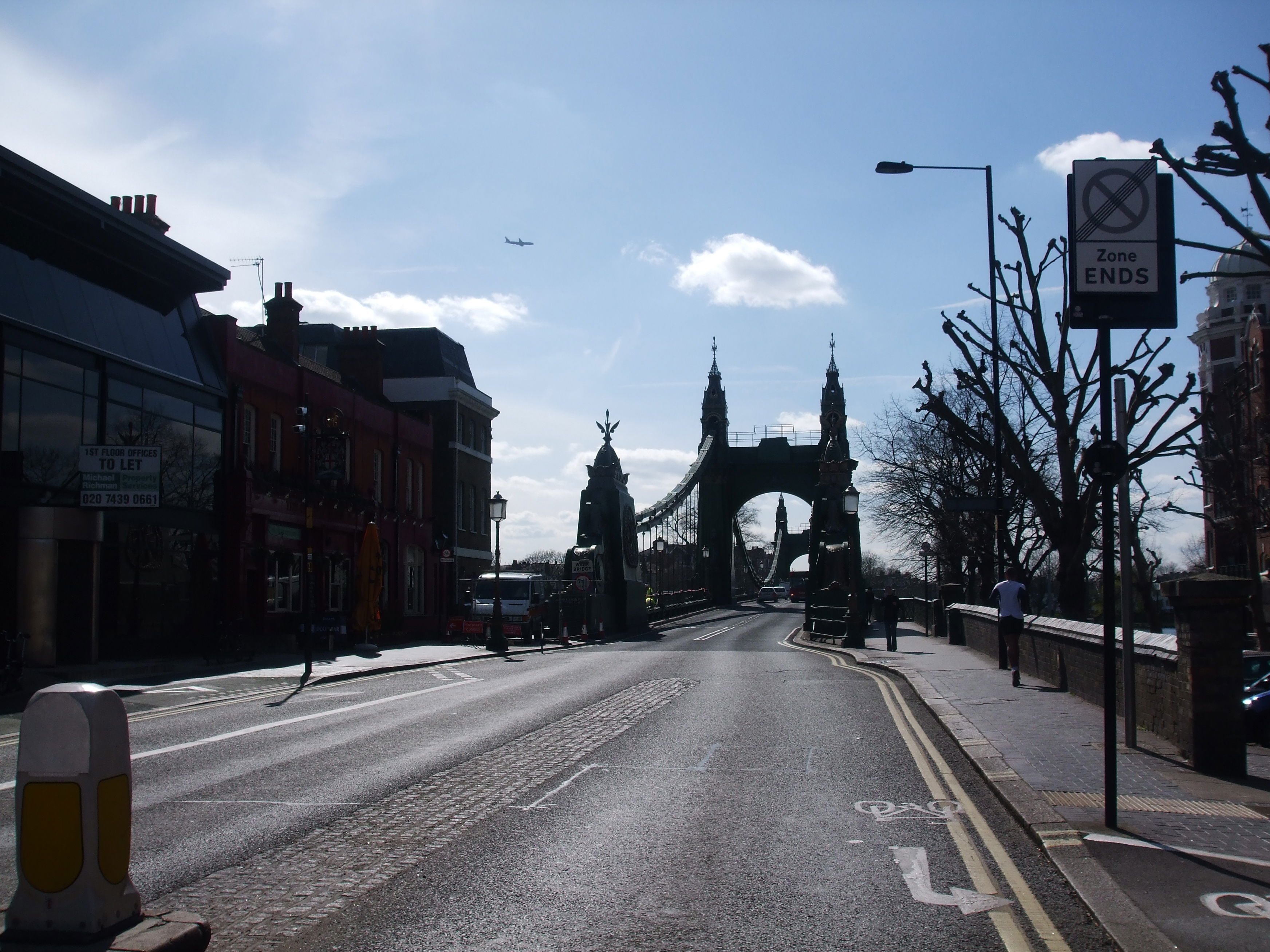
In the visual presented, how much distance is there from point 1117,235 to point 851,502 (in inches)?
1077

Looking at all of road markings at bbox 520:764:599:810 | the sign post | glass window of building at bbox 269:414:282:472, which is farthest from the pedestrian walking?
the sign post

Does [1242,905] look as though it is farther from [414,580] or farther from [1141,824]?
[414,580]

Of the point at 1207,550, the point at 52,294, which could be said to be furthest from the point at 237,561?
the point at 1207,550

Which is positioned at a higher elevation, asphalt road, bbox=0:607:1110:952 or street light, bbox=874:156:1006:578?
street light, bbox=874:156:1006:578

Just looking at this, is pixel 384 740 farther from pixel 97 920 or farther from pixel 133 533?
pixel 133 533

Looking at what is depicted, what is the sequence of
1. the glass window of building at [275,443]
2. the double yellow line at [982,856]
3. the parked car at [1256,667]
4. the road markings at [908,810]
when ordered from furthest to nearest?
the glass window of building at [275,443] → the parked car at [1256,667] → the road markings at [908,810] → the double yellow line at [982,856]

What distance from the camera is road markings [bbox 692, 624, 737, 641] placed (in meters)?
40.2

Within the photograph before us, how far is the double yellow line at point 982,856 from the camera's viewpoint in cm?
555

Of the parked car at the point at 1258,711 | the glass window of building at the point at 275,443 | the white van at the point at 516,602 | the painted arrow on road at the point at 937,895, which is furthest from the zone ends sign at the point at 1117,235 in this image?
the white van at the point at 516,602

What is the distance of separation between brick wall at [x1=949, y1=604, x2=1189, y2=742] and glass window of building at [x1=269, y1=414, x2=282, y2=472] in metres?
20.6

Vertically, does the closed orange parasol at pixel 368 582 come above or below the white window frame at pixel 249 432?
below

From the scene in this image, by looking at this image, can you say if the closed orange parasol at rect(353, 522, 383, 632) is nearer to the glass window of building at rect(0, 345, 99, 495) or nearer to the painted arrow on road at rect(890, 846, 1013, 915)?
the glass window of building at rect(0, 345, 99, 495)

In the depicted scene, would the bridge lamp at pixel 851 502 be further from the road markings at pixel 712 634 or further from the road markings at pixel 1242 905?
the road markings at pixel 1242 905

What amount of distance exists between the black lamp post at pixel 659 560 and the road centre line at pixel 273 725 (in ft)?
133
